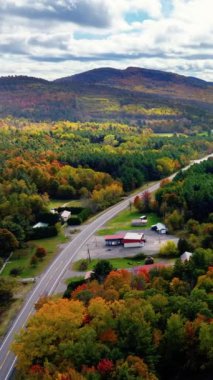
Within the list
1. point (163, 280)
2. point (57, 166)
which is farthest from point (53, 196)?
point (163, 280)

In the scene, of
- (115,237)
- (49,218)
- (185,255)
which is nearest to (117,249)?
(115,237)

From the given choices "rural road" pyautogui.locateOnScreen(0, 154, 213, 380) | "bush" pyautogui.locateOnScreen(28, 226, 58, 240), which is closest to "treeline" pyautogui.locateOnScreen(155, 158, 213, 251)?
"rural road" pyautogui.locateOnScreen(0, 154, 213, 380)

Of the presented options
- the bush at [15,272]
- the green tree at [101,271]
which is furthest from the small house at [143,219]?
the green tree at [101,271]

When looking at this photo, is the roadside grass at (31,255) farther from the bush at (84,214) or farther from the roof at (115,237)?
the roof at (115,237)

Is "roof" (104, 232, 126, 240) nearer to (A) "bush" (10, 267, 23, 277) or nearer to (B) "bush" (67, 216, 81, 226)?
(B) "bush" (67, 216, 81, 226)

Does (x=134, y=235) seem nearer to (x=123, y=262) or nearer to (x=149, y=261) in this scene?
(x=123, y=262)

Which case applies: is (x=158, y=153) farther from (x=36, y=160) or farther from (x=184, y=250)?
(x=184, y=250)
